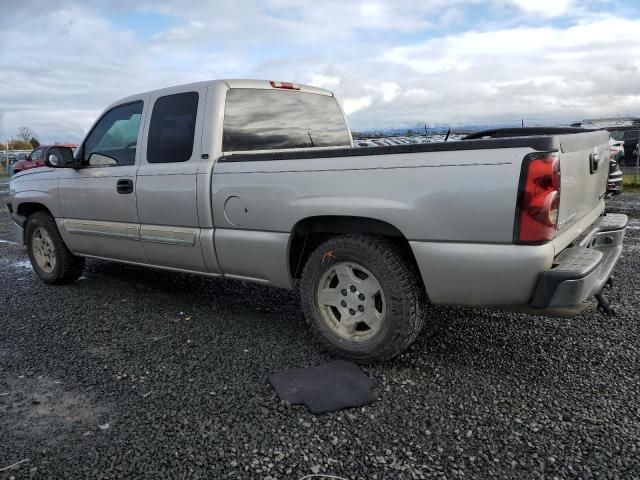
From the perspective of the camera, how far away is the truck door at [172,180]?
409 cm

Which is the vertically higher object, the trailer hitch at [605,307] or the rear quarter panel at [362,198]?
the rear quarter panel at [362,198]

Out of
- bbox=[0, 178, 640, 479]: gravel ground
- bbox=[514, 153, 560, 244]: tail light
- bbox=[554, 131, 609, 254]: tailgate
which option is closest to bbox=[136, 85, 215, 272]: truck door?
bbox=[0, 178, 640, 479]: gravel ground

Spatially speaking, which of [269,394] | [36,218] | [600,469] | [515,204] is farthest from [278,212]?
[36,218]

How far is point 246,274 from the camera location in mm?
3932

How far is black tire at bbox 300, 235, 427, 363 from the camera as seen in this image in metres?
3.17

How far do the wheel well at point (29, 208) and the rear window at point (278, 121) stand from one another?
2778mm

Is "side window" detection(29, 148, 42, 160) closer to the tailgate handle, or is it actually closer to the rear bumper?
the tailgate handle

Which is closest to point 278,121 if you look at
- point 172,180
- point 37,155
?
point 172,180

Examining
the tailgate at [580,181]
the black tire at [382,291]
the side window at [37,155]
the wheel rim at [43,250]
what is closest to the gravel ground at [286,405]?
the black tire at [382,291]

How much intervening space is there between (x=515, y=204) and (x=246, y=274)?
2.03 m

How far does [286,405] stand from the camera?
295cm

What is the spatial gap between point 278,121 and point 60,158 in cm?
219

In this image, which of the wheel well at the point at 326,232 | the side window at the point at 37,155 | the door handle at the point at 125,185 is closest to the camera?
the wheel well at the point at 326,232

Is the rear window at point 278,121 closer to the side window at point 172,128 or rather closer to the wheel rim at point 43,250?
the side window at point 172,128
